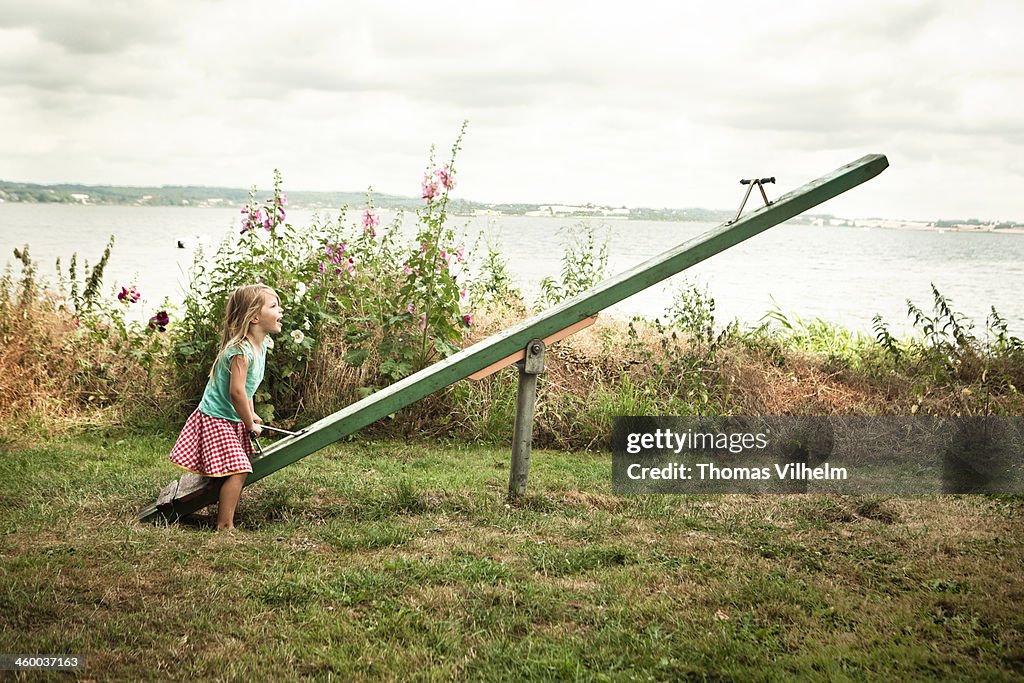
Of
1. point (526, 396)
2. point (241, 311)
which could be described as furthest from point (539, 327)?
point (241, 311)

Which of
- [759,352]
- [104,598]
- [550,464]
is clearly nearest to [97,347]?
[550,464]

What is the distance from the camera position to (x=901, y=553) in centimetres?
442

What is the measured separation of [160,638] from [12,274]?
649cm

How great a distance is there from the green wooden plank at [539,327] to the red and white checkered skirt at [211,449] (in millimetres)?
141

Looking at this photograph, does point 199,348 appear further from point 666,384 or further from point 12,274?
point 666,384

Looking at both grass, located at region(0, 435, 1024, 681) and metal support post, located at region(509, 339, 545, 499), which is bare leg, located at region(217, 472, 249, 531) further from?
metal support post, located at region(509, 339, 545, 499)

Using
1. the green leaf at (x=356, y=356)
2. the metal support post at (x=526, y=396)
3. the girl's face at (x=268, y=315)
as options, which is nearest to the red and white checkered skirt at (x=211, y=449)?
the girl's face at (x=268, y=315)

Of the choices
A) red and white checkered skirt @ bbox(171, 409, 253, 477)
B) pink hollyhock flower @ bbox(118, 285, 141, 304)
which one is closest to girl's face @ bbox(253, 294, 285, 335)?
red and white checkered skirt @ bbox(171, 409, 253, 477)

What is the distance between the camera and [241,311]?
4.80 m

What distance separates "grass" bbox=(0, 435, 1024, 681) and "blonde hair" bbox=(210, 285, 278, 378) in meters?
1.04

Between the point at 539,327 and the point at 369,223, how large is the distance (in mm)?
3448

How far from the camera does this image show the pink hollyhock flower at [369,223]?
7875mm

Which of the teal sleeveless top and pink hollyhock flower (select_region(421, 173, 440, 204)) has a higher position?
pink hollyhock flower (select_region(421, 173, 440, 204))

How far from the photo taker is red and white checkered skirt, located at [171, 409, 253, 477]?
4.64 m
